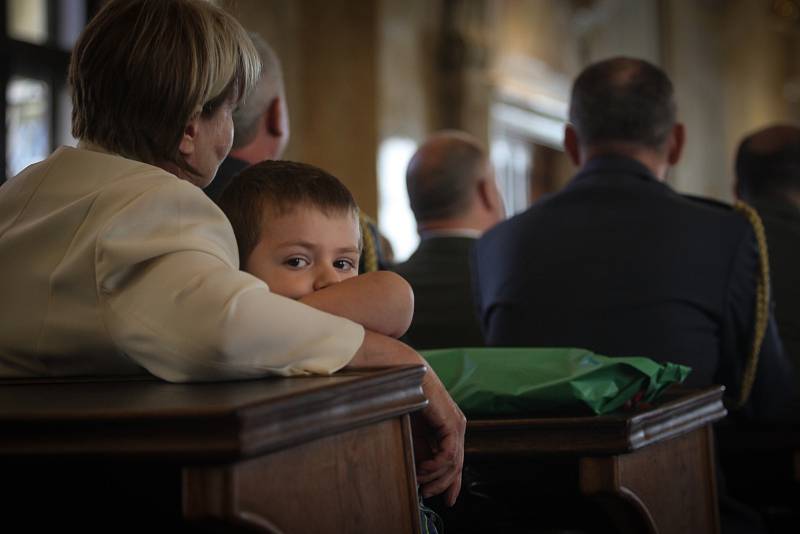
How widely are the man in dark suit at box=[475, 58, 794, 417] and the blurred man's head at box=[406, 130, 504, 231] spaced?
3.34 feet

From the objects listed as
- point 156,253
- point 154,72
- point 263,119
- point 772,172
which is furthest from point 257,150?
point 772,172

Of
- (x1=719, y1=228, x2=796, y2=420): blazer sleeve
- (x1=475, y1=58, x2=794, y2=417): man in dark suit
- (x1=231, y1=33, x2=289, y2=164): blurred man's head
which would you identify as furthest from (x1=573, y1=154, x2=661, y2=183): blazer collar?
(x1=231, y1=33, x2=289, y2=164): blurred man's head

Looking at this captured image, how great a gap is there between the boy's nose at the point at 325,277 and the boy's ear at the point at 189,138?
0.93ft

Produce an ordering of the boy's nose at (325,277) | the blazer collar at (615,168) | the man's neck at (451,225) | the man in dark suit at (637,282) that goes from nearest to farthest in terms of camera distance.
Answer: the boy's nose at (325,277) → the man in dark suit at (637,282) → the blazer collar at (615,168) → the man's neck at (451,225)

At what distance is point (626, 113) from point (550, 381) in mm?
1674

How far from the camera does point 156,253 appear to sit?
1380 millimetres

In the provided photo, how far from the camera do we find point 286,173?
6.28ft

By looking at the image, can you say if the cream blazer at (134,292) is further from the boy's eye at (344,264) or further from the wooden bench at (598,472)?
the wooden bench at (598,472)

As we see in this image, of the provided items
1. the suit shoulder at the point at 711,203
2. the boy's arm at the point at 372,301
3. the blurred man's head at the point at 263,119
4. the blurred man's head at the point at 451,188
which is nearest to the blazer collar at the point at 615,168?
the suit shoulder at the point at 711,203

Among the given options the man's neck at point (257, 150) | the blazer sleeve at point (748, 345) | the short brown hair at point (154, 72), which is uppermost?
the short brown hair at point (154, 72)

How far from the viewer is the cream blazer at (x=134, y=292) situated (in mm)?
1333

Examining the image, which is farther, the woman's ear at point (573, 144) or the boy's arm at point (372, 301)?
the woman's ear at point (573, 144)

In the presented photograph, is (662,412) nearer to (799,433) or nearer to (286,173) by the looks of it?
→ (286,173)

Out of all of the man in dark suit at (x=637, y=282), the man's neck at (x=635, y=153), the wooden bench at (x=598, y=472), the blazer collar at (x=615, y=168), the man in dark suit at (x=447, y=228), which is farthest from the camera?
the man in dark suit at (x=447, y=228)
